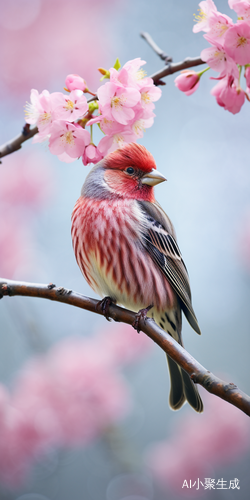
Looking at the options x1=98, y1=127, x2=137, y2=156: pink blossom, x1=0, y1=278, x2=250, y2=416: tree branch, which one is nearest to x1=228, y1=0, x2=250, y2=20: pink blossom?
x1=98, y1=127, x2=137, y2=156: pink blossom

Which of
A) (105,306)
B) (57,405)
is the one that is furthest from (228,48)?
(57,405)

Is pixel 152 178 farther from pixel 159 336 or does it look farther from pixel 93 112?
pixel 159 336

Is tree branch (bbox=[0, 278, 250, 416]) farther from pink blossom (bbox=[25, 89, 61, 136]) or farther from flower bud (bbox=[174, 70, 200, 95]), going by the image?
flower bud (bbox=[174, 70, 200, 95])

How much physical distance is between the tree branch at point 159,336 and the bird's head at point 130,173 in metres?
0.22

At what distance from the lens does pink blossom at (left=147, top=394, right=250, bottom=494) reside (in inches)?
57.2

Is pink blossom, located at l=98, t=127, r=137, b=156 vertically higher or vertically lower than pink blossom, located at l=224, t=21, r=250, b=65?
higher

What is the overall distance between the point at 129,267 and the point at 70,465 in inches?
37.2

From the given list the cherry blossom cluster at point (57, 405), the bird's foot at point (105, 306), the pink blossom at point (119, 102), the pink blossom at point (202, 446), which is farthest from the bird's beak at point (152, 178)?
the pink blossom at point (202, 446)

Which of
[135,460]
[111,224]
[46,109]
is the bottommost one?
[135,460]

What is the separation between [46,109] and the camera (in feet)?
2.21

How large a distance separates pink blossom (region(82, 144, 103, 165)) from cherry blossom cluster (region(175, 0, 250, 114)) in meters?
0.18

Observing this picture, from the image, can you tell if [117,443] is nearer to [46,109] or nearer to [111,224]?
[111,224]

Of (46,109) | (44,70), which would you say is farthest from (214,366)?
(44,70)

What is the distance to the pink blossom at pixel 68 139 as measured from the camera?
649 millimetres
